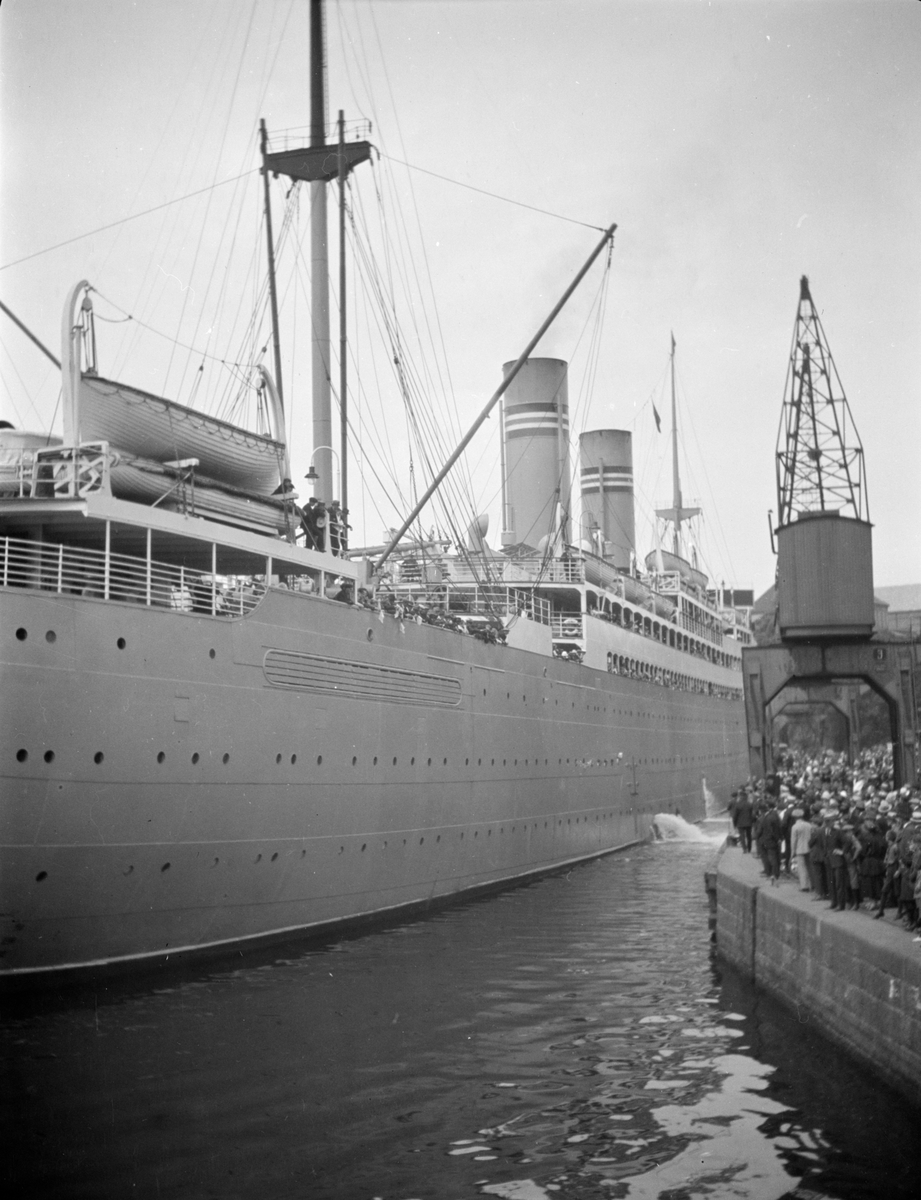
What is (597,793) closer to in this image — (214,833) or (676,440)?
(214,833)

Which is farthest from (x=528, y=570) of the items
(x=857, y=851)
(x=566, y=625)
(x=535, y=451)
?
(x=857, y=851)

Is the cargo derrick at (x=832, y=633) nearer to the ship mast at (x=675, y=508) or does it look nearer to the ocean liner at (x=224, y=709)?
the ocean liner at (x=224, y=709)

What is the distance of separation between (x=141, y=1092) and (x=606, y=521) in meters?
35.4

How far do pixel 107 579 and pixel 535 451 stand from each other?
2479 cm

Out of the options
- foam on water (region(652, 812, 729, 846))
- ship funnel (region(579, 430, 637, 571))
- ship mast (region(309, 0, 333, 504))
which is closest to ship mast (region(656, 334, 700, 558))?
ship funnel (region(579, 430, 637, 571))

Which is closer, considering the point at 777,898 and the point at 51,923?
the point at 51,923

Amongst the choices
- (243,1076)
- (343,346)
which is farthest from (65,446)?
(343,346)

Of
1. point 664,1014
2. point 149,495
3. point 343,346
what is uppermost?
point 343,346

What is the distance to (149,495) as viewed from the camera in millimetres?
14641

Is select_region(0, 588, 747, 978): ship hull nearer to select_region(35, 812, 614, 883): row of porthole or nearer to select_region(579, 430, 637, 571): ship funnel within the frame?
select_region(35, 812, 614, 883): row of porthole

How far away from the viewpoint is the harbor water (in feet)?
24.4

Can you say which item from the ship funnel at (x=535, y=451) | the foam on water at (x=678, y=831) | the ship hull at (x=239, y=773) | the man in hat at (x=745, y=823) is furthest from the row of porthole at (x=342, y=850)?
the ship funnel at (x=535, y=451)

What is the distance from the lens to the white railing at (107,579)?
12.6 m

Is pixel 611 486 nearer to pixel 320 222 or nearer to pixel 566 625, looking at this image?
pixel 566 625
